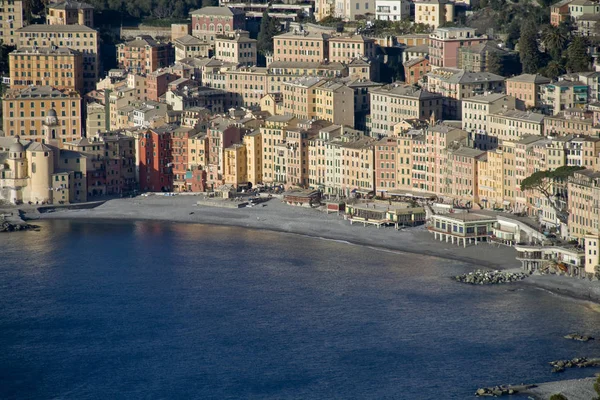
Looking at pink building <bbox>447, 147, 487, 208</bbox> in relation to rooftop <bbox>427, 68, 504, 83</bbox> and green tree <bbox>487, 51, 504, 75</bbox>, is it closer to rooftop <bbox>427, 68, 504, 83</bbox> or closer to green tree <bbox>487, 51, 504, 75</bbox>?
rooftop <bbox>427, 68, 504, 83</bbox>

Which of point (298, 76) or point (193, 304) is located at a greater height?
point (298, 76)

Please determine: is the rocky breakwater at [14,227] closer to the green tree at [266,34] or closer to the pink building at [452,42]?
the pink building at [452,42]

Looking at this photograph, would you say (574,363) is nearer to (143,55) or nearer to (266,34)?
(266,34)

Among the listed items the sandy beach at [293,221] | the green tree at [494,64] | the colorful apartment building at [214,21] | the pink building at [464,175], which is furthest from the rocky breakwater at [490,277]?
the colorful apartment building at [214,21]

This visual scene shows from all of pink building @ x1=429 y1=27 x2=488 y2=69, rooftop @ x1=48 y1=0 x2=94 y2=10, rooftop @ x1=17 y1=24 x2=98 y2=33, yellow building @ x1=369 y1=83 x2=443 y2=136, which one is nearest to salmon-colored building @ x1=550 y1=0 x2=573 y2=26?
pink building @ x1=429 y1=27 x2=488 y2=69

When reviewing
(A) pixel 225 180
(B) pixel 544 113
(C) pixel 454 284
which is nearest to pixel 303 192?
(A) pixel 225 180

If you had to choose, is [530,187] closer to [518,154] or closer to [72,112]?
[518,154]

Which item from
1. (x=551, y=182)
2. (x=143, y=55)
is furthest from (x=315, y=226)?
(x=143, y=55)
